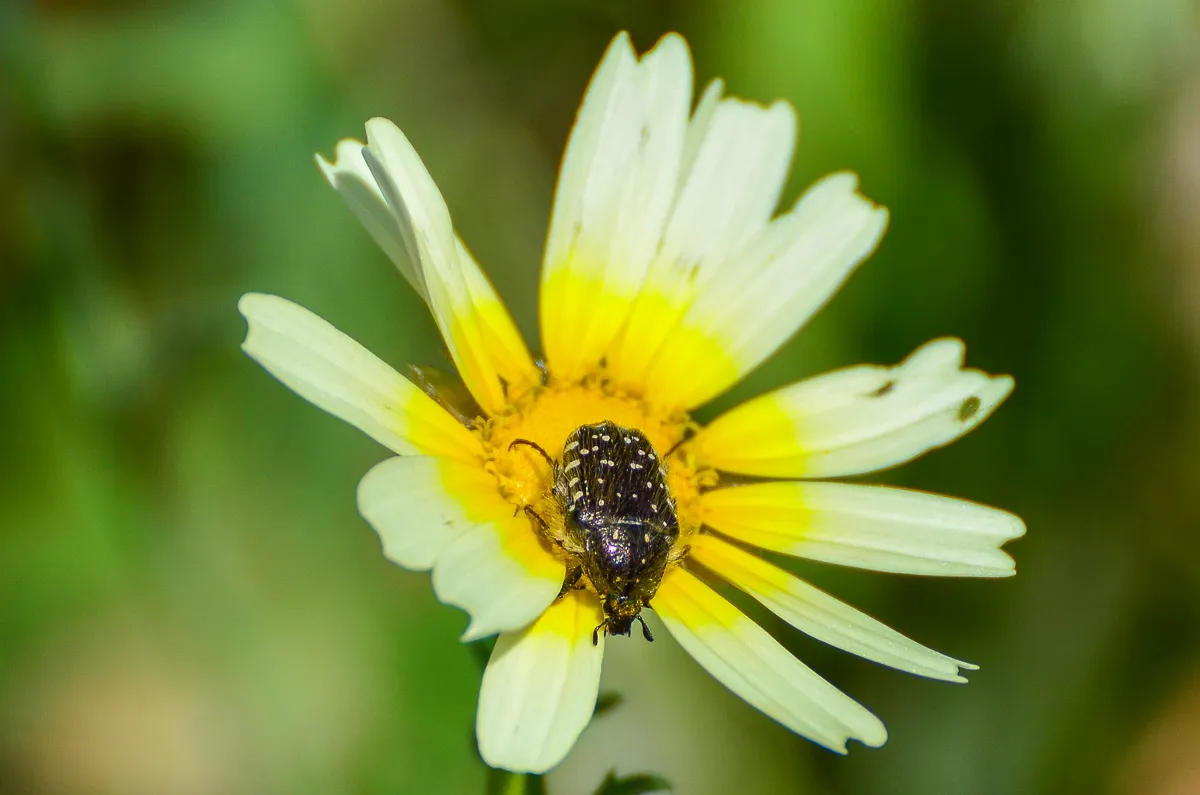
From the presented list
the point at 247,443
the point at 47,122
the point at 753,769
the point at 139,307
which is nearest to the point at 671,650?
the point at 753,769

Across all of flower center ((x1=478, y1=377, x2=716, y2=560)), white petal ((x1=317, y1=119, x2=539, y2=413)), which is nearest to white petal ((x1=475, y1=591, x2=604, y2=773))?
flower center ((x1=478, y1=377, x2=716, y2=560))

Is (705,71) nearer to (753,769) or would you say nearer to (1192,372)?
(1192,372)

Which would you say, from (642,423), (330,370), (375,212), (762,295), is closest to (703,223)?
(762,295)

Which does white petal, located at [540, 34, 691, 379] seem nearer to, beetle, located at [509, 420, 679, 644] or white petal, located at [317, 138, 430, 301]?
beetle, located at [509, 420, 679, 644]

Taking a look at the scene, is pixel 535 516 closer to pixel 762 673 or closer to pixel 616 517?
pixel 616 517

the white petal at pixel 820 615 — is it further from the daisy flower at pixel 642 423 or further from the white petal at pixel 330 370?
the white petal at pixel 330 370

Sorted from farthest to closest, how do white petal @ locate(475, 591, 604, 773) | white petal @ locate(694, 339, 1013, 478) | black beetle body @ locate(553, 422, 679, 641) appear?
white petal @ locate(694, 339, 1013, 478) < black beetle body @ locate(553, 422, 679, 641) < white petal @ locate(475, 591, 604, 773)

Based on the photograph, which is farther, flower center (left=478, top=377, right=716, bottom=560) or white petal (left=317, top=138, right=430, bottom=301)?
flower center (left=478, top=377, right=716, bottom=560)

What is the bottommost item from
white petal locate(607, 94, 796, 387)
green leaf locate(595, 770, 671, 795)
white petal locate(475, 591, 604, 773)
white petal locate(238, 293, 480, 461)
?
green leaf locate(595, 770, 671, 795)

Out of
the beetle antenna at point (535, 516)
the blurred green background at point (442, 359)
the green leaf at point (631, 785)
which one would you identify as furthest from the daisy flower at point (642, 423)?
the blurred green background at point (442, 359)
